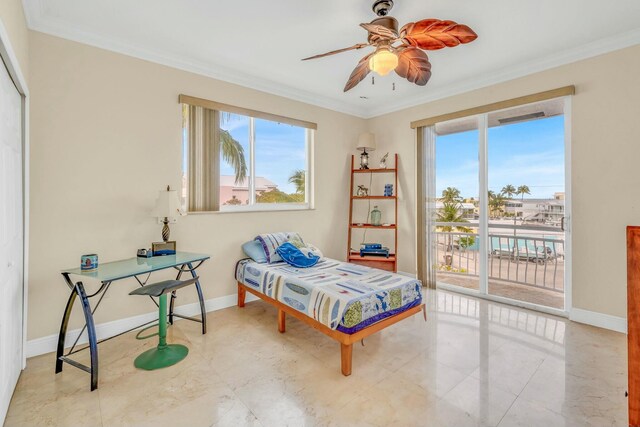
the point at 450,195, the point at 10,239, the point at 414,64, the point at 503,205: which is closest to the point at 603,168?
the point at 503,205

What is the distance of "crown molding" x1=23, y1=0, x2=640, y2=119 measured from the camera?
92.8 inches

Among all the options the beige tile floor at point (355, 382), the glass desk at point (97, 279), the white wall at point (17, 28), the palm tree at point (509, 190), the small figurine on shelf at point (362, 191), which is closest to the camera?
the white wall at point (17, 28)

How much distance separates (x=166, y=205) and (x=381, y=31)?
85.6 inches

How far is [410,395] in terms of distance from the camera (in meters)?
1.87

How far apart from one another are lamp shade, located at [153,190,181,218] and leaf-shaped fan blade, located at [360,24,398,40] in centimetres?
206

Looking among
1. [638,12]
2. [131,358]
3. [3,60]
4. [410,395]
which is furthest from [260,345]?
[638,12]

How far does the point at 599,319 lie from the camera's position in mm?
2793

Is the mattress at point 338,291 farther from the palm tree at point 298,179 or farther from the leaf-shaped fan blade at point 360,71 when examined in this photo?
the leaf-shaped fan blade at point 360,71

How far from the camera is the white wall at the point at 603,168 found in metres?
2.62

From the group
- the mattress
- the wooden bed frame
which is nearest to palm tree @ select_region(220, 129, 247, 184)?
the mattress

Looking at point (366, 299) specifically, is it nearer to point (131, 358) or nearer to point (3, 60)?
point (131, 358)

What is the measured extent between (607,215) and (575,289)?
2.49ft

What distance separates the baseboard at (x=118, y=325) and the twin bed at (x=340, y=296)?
39 centimetres

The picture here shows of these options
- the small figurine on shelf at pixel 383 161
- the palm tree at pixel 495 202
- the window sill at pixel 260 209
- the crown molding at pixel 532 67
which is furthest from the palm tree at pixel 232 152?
the palm tree at pixel 495 202
